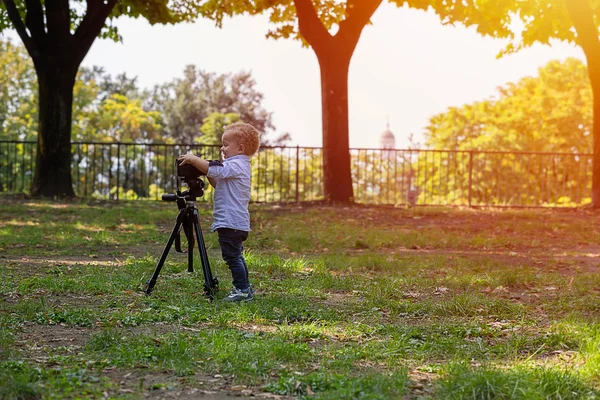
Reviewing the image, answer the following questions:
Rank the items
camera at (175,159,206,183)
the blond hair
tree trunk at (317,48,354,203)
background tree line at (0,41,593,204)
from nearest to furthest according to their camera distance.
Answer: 1. camera at (175,159,206,183)
2. the blond hair
3. tree trunk at (317,48,354,203)
4. background tree line at (0,41,593,204)

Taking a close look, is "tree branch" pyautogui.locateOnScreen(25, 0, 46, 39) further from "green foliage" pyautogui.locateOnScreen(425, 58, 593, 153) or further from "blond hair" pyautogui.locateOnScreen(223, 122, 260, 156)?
"green foliage" pyautogui.locateOnScreen(425, 58, 593, 153)

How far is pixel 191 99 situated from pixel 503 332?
76.3 meters

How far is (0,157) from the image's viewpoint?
37312 mm

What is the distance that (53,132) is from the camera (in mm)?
18469

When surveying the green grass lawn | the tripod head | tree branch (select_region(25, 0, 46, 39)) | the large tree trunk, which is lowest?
the green grass lawn

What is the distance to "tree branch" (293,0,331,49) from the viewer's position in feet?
60.2

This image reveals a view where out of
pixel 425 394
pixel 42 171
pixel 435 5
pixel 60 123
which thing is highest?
pixel 435 5

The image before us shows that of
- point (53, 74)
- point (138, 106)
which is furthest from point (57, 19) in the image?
point (138, 106)

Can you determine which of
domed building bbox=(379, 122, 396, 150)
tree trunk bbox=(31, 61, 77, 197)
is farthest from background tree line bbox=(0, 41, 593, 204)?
domed building bbox=(379, 122, 396, 150)

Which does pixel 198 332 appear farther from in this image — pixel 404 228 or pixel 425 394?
pixel 404 228

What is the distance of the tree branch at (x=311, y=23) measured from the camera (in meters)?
18.3

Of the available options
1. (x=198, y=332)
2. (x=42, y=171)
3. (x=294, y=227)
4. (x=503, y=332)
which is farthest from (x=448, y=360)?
(x=42, y=171)

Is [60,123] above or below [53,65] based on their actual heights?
below

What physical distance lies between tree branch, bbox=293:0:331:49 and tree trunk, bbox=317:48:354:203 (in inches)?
14.8
